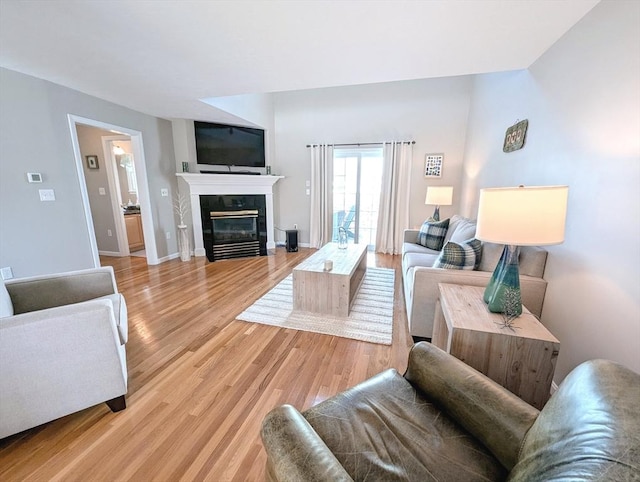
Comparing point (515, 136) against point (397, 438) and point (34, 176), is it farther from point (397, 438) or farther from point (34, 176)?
point (34, 176)

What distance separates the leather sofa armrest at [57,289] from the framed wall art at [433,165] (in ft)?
15.0

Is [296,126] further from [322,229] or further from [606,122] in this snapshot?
[606,122]

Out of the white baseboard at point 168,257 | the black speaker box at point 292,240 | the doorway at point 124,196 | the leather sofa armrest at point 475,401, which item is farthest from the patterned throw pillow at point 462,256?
the doorway at point 124,196

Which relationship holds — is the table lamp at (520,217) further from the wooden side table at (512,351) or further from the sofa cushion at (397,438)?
the sofa cushion at (397,438)

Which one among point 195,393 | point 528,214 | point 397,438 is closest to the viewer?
point 397,438

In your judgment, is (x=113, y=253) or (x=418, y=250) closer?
(x=418, y=250)

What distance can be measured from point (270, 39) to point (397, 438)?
242 cm

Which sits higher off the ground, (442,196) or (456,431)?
(442,196)

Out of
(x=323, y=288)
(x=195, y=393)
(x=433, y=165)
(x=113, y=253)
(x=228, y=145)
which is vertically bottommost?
(x=195, y=393)

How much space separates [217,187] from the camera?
174 inches

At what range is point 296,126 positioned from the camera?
505 cm

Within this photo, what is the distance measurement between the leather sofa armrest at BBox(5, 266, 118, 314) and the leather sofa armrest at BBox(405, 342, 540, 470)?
2.13m

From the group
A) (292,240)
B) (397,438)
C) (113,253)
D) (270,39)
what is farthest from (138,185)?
(397,438)

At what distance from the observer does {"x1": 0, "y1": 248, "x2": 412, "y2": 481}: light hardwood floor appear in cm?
118
